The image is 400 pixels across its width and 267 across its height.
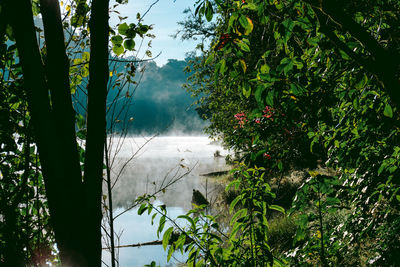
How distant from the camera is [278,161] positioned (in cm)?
184

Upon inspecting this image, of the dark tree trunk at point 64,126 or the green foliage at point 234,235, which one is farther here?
the green foliage at point 234,235

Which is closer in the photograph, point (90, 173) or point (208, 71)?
point (90, 173)

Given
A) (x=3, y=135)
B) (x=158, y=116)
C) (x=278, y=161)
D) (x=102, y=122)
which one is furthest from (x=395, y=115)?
(x=158, y=116)

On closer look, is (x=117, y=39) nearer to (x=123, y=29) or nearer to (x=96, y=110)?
(x=123, y=29)

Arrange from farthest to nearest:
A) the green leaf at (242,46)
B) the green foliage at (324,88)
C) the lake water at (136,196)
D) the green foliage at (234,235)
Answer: the lake water at (136,196), the green foliage at (234,235), the green leaf at (242,46), the green foliage at (324,88)

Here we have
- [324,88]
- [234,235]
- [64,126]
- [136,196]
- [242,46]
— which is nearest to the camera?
[64,126]

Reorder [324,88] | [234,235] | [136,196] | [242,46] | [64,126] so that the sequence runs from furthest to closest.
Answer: [136,196], [234,235], [324,88], [242,46], [64,126]

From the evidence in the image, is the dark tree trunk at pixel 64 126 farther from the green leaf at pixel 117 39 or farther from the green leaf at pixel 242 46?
the green leaf at pixel 242 46

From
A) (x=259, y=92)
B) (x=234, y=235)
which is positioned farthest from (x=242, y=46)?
(x=234, y=235)

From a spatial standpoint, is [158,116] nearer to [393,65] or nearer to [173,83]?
[173,83]

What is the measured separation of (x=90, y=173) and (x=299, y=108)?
1.09 meters

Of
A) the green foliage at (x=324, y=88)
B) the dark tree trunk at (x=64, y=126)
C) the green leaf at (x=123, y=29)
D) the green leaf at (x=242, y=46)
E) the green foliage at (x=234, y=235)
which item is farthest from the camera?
the green leaf at (x=123, y=29)

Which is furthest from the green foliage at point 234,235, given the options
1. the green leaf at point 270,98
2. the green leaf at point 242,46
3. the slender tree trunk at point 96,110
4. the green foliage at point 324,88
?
the green leaf at point 242,46

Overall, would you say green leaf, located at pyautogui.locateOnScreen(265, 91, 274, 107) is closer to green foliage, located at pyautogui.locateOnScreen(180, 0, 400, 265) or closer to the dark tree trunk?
green foliage, located at pyautogui.locateOnScreen(180, 0, 400, 265)
